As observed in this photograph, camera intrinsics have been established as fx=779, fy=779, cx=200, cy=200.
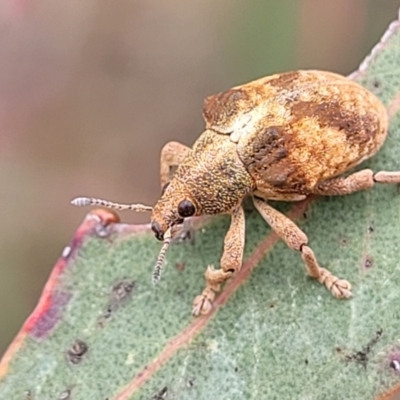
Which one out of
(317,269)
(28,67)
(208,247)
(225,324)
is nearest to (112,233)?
(208,247)

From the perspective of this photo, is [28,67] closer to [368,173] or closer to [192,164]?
[192,164]

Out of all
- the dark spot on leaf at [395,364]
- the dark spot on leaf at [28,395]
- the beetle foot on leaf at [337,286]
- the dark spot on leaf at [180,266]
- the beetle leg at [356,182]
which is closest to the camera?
the dark spot on leaf at [395,364]

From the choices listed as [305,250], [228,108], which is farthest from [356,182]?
[228,108]

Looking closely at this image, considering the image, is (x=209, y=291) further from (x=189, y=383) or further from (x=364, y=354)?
(x=364, y=354)

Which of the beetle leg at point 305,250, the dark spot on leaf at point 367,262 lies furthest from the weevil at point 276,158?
the dark spot on leaf at point 367,262

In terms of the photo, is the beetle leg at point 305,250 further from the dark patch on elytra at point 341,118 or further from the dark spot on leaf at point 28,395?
the dark spot on leaf at point 28,395

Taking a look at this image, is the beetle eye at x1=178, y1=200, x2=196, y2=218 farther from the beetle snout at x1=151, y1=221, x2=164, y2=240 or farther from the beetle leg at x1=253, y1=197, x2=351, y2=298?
the beetle leg at x1=253, y1=197, x2=351, y2=298
